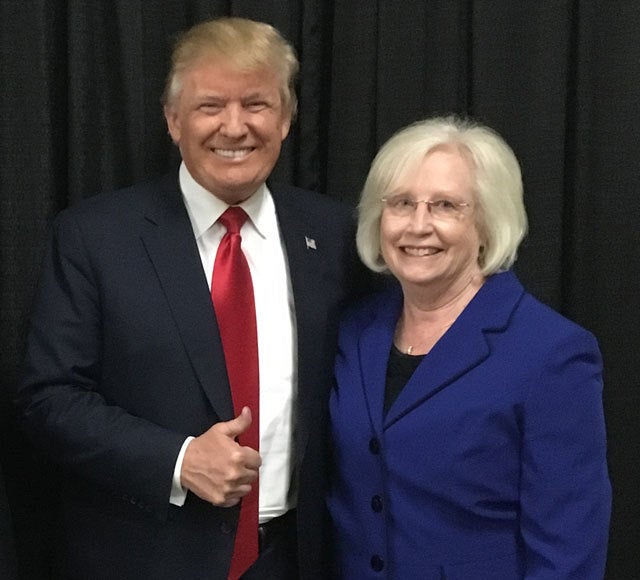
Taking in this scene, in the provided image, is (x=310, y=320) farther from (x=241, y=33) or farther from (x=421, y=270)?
(x=241, y=33)

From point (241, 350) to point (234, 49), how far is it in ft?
1.78

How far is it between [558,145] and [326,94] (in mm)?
544

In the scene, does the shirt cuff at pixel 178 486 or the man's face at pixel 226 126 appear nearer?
the shirt cuff at pixel 178 486

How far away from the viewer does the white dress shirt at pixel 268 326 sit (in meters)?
1.61

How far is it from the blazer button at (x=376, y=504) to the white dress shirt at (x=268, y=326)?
7.4 inches

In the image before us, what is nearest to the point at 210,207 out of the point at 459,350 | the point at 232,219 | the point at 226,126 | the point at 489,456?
the point at 232,219

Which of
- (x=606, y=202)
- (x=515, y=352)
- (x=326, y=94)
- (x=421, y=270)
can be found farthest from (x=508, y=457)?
(x=326, y=94)

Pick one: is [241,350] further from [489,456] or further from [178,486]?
[489,456]

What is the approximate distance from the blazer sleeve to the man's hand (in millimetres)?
442

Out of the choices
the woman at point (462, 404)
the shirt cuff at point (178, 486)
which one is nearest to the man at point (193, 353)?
the shirt cuff at point (178, 486)

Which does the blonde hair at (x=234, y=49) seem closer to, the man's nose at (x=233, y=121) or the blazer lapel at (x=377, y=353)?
the man's nose at (x=233, y=121)

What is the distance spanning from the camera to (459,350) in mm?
1479

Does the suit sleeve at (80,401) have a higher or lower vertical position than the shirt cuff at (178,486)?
higher

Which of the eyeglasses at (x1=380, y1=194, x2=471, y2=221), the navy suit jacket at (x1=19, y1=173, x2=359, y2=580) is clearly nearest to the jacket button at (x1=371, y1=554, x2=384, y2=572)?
the navy suit jacket at (x1=19, y1=173, x2=359, y2=580)
